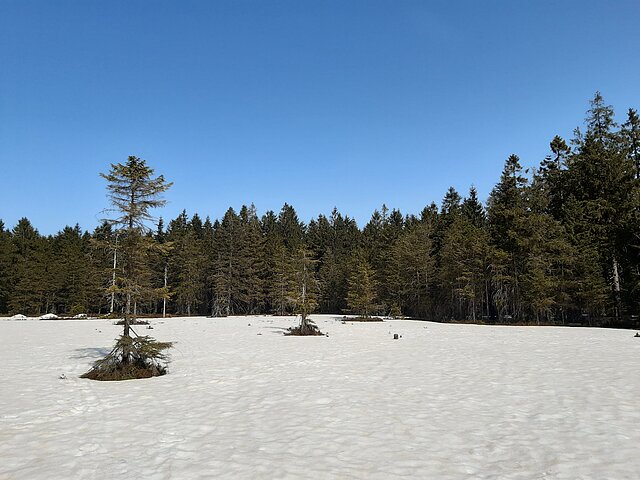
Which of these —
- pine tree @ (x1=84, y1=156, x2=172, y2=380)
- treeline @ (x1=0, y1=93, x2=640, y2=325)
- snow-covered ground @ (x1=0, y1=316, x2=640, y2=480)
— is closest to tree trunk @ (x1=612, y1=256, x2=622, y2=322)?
treeline @ (x1=0, y1=93, x2=640, y2=325)

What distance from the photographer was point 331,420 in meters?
7.98

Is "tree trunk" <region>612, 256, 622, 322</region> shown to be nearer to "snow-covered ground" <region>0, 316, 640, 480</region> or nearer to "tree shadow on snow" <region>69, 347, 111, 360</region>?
"snow-covered ground" <region>0, 316, 640, 480</region>

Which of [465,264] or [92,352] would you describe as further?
[465,264]

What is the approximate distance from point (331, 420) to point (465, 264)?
4061cm

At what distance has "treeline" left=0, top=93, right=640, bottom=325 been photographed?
35000 millimetres

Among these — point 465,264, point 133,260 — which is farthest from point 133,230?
point 465,264

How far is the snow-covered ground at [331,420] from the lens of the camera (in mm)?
5629

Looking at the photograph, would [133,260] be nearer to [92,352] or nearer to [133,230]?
[133,230]

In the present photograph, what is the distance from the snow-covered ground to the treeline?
4200 mm

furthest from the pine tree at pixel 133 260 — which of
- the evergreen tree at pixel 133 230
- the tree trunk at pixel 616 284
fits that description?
the tree trunk at pixel 616 284

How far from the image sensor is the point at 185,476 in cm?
532

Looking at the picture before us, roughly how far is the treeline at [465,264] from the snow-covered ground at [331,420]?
420cm

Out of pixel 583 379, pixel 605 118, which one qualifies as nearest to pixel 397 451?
pixel 583 379

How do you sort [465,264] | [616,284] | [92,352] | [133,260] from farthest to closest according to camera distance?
[465,264]
[616,284]
[92,352]
[133,260]
